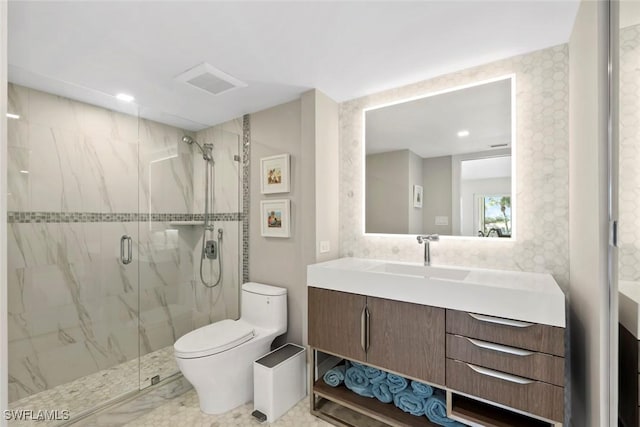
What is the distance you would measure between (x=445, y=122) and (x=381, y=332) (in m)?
1.48

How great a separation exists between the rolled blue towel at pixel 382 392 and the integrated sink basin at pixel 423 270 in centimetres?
71

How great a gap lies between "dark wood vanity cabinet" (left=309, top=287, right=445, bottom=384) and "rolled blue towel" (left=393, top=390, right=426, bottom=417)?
0.27m

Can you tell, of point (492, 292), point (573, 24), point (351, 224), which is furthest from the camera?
point (351, 224)

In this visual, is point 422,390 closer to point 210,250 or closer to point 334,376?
point 334,376

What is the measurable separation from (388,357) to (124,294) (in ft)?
7.15

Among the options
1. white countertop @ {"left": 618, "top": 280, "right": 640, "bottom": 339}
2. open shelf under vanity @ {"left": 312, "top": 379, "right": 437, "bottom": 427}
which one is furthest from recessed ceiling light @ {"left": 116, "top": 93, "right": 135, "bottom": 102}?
white countertop @ {"left": 618, "top": 280, "right": 640, "bottom": 339}

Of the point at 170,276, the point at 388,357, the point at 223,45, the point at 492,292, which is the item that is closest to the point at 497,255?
the point at 492,292

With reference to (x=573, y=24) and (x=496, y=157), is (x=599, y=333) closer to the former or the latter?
(x=496, y=157)

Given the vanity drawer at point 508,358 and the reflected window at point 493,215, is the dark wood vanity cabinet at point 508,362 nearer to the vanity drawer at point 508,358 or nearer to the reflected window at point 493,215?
the vanity drawer at point 508,358

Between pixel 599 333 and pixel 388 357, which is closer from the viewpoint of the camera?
pixel 599 333

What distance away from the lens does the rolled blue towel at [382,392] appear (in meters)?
1.80

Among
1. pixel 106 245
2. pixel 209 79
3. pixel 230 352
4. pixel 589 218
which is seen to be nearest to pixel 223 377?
pixel 230 352

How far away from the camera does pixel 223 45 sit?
5.49ft

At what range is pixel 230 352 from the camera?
1965mm
